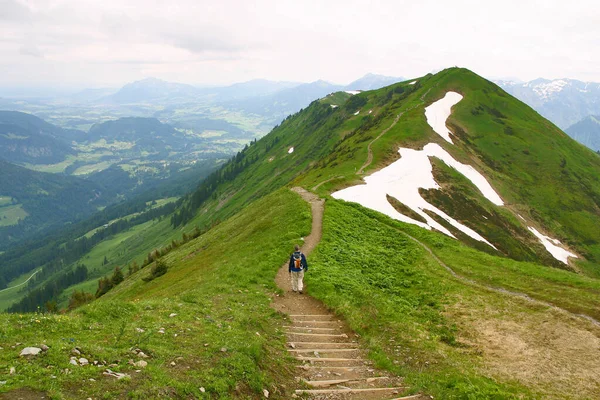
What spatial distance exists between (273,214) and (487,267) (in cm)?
2587

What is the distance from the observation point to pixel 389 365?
15.9 metres

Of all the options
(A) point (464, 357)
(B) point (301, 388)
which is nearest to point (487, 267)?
(A) point (464, 357)

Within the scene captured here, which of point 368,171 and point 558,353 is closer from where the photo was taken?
point 558,353

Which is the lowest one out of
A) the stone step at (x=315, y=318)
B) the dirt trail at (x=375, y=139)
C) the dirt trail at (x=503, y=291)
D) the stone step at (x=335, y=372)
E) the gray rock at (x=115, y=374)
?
the stone step at (x=315, y=318)

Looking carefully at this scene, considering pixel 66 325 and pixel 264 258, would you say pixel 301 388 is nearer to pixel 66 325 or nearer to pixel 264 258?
pixel 66 325

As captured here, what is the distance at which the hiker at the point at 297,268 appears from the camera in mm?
24344

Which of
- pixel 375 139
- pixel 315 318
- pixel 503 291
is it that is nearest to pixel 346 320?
pixel 315 318

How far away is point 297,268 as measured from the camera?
80.5 ft

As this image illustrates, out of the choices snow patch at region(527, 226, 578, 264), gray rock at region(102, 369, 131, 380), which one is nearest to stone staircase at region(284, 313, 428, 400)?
gray rock at region(102, 369, 131, 380)

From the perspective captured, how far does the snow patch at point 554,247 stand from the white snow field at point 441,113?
3095 centimetres

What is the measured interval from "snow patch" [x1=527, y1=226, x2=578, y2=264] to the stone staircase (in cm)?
6029

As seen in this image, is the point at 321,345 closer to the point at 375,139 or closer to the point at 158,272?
the point at 158,272

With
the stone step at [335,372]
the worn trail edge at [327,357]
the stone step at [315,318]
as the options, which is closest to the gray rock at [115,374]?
the worn trail edge at [327,357]

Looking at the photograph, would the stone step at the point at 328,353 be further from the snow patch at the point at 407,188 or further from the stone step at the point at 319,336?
the snow patch at the point at 407,188
